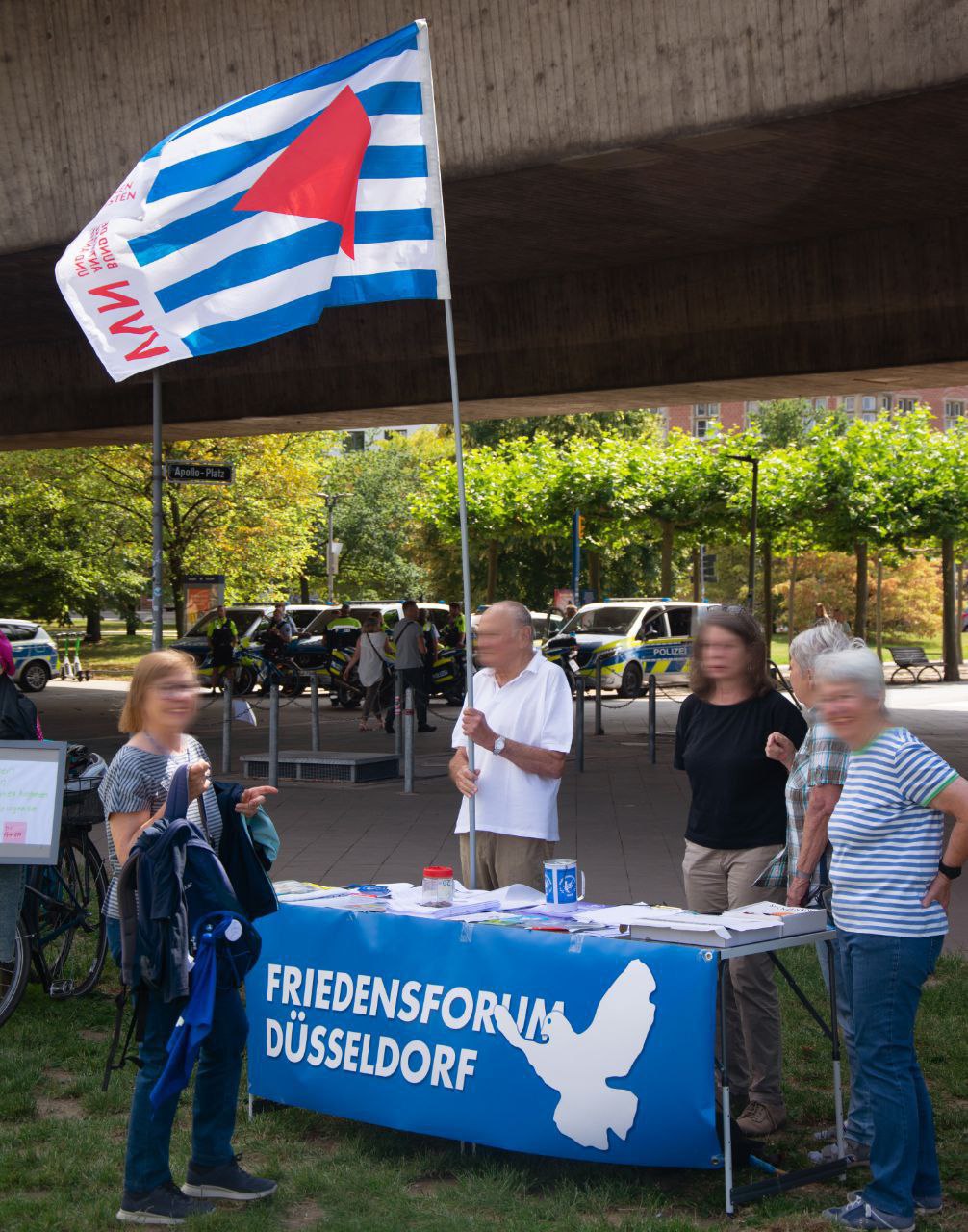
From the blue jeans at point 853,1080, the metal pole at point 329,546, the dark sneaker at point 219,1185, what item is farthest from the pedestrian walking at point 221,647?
the blue jeans at point 853,1080

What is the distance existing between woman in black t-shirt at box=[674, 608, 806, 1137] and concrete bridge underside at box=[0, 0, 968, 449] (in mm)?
4771

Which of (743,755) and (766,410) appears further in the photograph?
(766,410)

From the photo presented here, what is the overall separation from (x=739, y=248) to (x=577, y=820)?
6061 mm

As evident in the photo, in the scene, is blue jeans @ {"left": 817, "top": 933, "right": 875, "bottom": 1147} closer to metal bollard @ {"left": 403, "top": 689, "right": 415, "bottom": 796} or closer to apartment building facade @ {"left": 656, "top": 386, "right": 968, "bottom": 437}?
metal bollard @ {"left": 403, "top": 689, "right": 415, "bottom": 796}

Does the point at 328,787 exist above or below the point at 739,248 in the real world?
below

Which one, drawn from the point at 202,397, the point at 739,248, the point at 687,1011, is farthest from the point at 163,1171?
the point at 202,397

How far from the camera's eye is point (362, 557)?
216ft

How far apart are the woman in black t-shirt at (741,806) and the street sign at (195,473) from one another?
10951 mm

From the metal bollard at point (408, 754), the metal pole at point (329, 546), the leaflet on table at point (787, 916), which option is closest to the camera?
the leaflet on table at point (787, 916)

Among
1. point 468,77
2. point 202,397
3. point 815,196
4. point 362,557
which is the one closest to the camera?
point 468,77

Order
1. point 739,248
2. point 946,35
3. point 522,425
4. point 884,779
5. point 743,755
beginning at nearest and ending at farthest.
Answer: point 884,779, point 743,755, point 946,35, point 739,248, point 522,425

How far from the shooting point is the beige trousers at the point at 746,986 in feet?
17.7

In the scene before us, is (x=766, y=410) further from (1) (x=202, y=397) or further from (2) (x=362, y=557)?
(1) (x=202, y=397)

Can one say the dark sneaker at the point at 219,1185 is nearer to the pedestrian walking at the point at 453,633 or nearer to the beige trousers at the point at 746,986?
the beige trousers at the point at 746,986
